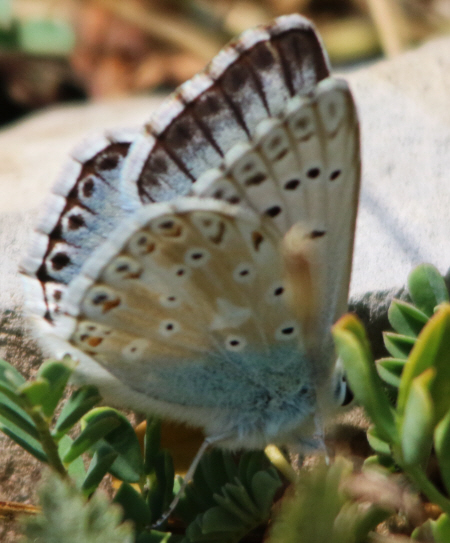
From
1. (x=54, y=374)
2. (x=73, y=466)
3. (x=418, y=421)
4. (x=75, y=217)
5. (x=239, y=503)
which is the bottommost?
(x=239, y=503)

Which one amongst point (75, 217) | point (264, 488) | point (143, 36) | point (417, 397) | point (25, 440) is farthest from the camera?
point (143, 36)

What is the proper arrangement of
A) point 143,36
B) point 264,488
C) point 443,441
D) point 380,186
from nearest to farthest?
1. point 443,441
2. point 264,488
3. point 380,186
4. point 143,36

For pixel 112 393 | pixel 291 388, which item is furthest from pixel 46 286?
pixel 291 388

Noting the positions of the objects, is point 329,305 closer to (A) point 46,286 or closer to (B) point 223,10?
(A) point 46,286

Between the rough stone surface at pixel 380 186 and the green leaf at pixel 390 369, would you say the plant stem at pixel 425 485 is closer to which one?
the green leaf at pixel 390 369

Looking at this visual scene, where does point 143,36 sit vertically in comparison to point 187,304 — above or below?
above

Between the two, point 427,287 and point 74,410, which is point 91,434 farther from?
point 427,287

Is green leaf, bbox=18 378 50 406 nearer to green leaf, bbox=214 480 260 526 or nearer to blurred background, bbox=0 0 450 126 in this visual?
green leaf, bbox=214 480 260 526

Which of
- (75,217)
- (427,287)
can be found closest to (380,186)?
(427,287)

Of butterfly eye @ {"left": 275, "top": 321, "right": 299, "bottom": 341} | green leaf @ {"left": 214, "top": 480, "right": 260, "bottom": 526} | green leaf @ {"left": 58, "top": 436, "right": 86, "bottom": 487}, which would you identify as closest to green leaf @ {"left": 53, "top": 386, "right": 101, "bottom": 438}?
green leaf @ {"left": 58, "top": 436, "right": 86, "bottom": 487}
